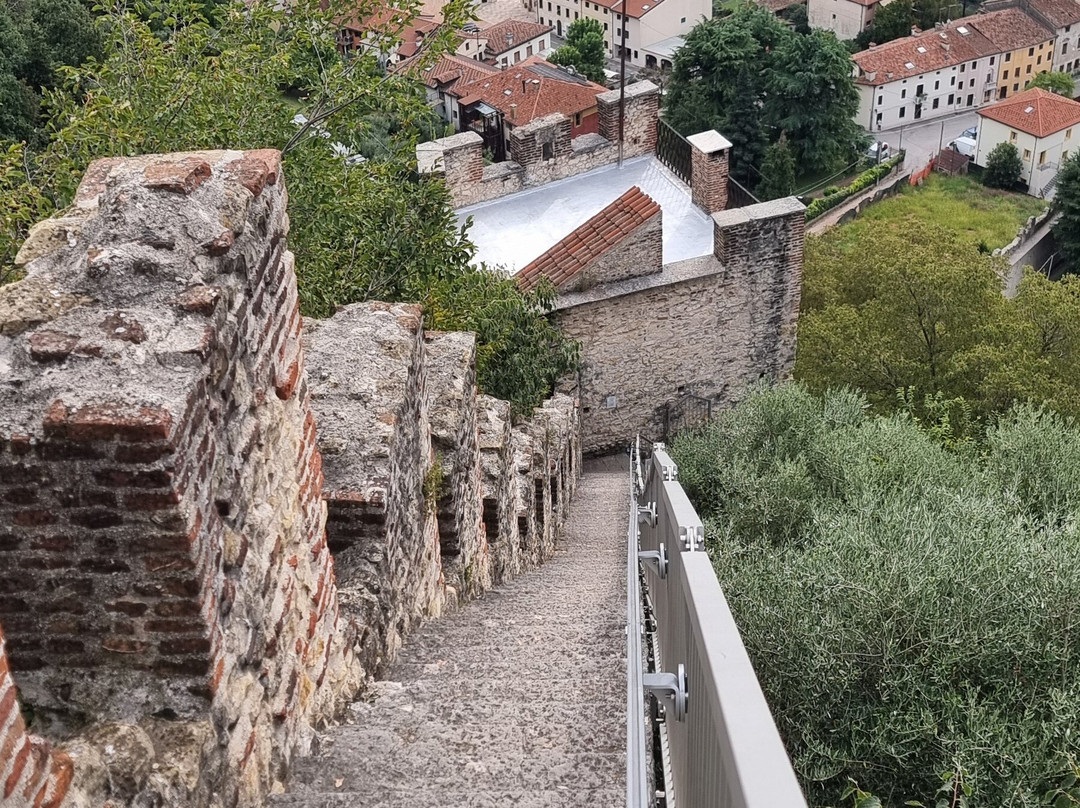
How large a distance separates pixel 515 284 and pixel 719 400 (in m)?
4.54

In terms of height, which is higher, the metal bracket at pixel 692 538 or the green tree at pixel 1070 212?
the green tree at pixel 1070 212

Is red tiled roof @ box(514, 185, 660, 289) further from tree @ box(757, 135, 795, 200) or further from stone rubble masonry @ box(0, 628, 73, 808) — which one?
tree @ box(757, 135, 795, 200)

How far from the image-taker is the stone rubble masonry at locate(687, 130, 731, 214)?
54.5 feet

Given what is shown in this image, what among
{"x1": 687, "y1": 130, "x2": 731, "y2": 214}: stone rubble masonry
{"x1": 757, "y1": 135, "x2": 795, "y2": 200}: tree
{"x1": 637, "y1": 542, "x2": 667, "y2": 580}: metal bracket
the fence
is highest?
{"x1": 757, "y1": 135, "x2": 795, "y2": 200}: tree

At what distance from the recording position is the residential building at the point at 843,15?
65500 mm

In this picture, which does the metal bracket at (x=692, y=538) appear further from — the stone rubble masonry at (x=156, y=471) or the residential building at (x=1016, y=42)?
the residential building at (x=1016, y=42)

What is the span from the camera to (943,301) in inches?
715

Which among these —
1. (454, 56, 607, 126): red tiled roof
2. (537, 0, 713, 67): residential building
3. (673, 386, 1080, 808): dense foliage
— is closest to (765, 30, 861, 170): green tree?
(454, 56, 607, 126): red tiled roof

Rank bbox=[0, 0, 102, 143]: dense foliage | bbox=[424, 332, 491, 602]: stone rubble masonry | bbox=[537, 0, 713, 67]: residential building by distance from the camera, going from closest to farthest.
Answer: bbox=[424, 332, 491, 602]: stone rubble masonry → bbox=[0, 0, 102, 143]: dense foliage → bbox=[537, 0, 713, 67]: residential building

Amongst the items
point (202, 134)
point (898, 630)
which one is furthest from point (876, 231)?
point (898, 630)

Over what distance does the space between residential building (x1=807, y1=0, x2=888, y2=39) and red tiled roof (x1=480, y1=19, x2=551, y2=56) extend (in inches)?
654

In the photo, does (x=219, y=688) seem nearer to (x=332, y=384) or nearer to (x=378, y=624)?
(x=378, y=624)

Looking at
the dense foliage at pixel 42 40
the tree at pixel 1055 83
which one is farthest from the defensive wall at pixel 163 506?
the tree at pixel 1055 83

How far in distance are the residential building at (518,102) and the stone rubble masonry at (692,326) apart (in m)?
28.9
